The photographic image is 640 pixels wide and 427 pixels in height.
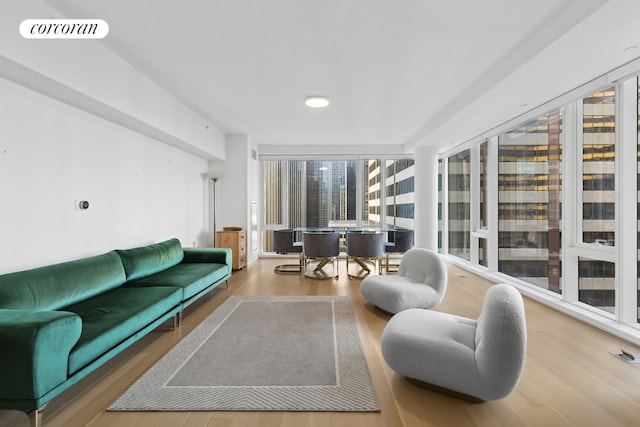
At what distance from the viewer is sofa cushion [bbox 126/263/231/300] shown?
3267mm

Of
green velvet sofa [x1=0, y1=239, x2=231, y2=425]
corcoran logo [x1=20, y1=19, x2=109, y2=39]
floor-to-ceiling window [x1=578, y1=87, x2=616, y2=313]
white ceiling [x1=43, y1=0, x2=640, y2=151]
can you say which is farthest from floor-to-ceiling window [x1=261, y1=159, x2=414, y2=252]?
corcoran logo [x1=20, y1=19, x2=109, y2=39]

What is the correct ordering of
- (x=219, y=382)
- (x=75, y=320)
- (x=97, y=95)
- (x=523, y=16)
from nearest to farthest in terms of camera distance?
(x=75, y=320), (x=219, y=382), (x=523, y=16), (x=97, y=95)

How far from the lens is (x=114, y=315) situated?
7.57 feet

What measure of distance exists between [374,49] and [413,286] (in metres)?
2.54

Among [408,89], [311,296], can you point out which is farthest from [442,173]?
[311,296]

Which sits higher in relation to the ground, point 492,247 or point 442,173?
point 442,173

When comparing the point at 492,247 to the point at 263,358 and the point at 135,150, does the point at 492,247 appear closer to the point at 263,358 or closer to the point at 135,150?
the point at 263,358

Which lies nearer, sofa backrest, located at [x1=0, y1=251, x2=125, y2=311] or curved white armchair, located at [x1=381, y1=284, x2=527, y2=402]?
curved white armchair, located at [x1=381, y1=284, x2=527, y2=402]

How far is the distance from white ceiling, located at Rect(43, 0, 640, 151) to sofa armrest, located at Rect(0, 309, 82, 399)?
7.50 ft

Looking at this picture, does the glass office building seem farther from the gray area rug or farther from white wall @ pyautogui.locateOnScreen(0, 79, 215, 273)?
white wall @ pyautogui.locateOnScreen(0, 79, 215, 273)

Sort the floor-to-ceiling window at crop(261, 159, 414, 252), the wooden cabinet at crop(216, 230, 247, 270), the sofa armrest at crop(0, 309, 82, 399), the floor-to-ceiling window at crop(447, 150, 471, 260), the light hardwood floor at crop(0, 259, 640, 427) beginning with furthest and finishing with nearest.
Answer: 1. the floor-to-ceiling window at crop(261, 159, 414, 252)
2. the floor-to-ceiling window at crop(447, 150, 471, 260)
3. the wooden cabinet at crop(216, 230, 247, 270)
4. the light hardwood floor at crop(0, 259, 640, 427)
5. the sofa armrest at crop(0, 309, 82, 399)

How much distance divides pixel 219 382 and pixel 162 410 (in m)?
0.39

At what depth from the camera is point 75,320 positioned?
1.82 meters

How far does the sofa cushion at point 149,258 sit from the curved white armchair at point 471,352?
2.78 metres
